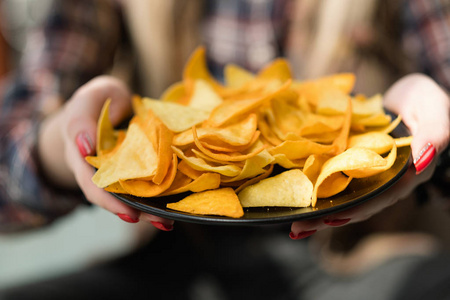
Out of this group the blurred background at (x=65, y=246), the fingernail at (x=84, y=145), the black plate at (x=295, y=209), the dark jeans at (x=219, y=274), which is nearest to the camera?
the black plate at (x=295, y=209)

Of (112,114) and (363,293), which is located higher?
(112,114)

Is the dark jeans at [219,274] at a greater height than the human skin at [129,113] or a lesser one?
lesser

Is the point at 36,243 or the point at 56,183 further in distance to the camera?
the point at 36,243

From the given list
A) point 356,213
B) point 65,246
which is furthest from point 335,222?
point 65,246

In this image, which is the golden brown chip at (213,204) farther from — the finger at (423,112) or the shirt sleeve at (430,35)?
the shirt sleeve at (430,35)

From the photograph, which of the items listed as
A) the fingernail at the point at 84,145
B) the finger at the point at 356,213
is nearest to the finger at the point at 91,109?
the fingernail at the point at 84,145

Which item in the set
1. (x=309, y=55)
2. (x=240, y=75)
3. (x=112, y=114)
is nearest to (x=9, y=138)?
(x=112, y=114)

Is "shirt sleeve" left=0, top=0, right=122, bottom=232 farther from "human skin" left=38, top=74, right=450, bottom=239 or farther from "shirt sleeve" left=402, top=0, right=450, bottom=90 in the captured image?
"shirt sleeve" left=402, top=0, right=450, bottom=90

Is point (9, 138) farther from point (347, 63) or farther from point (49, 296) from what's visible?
point (347, 63)
